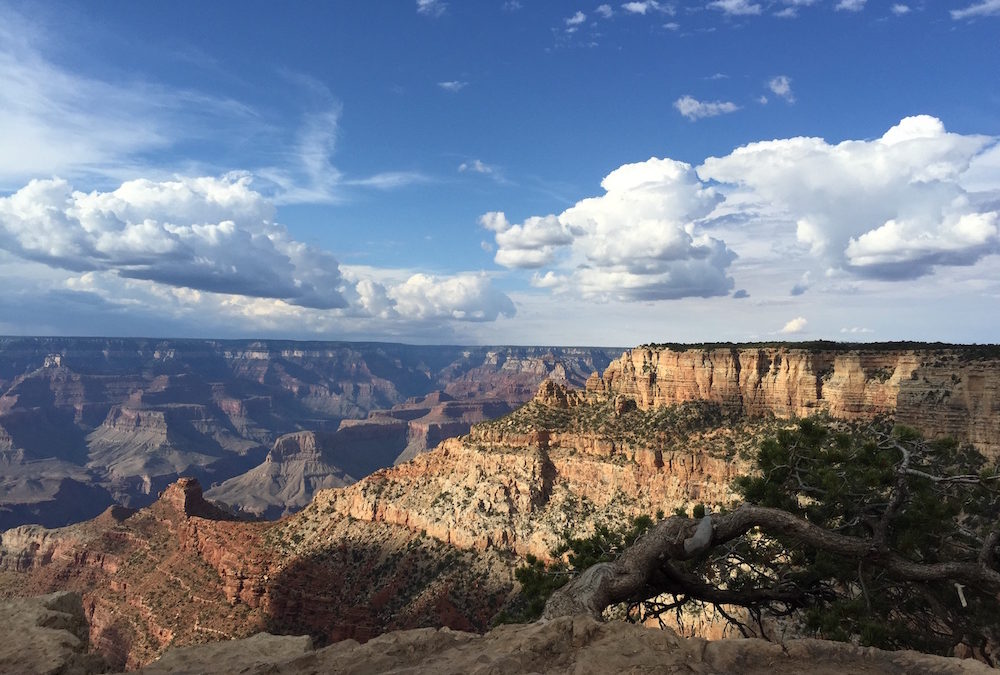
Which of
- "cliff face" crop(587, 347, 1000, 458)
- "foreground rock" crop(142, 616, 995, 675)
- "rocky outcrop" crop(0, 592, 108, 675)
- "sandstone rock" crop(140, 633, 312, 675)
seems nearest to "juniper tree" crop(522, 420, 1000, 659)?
"foreground rock" crop(142, 616, 995, 675)

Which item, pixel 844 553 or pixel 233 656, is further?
pixel 844 553

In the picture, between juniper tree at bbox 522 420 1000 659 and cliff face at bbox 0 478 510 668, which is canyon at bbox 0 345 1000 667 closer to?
cliff face at bbox 0 478 510 668

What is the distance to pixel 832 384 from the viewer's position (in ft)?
200

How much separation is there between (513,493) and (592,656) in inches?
2311

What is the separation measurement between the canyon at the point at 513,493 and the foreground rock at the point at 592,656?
1476 inches

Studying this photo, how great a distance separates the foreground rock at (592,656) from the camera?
9.02 m

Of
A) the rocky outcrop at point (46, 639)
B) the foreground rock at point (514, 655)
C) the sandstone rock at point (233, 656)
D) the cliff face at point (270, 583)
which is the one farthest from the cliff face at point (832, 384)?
the rocky outcrop at point (46, 639)

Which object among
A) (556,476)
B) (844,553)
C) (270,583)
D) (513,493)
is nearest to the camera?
(844,553)

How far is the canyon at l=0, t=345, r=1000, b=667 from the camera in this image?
5566cm

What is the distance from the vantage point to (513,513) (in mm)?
64688

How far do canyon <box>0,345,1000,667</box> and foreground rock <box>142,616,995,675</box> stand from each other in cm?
3750

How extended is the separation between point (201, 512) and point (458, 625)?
73923 millimetres

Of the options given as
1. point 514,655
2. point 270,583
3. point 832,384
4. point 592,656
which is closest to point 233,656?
point 514,655

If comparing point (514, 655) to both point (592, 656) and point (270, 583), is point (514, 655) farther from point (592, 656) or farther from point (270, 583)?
point (270, 583)
